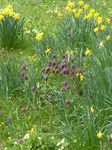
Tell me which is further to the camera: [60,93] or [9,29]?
[9,29]

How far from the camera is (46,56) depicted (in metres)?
3.63

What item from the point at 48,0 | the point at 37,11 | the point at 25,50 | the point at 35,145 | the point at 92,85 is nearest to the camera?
the point at 35,145

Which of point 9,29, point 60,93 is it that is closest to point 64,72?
point 60,93

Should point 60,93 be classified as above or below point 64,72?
below

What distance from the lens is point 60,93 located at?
285 centimetres

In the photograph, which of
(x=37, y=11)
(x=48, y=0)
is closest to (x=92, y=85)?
(x=37, y=11)

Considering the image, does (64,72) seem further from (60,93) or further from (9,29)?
(9,29)

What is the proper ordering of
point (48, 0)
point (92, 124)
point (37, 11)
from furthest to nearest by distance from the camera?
point (48, 0), point (37, 11), point (92, 124)

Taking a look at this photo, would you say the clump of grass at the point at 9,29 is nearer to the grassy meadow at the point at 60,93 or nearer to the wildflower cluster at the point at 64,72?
the grassy meadow at the point at 60,93

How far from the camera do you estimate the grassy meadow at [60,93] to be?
258 cm

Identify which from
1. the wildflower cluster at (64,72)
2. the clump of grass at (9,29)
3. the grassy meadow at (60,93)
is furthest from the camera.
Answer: the clump of grass at (9,29)

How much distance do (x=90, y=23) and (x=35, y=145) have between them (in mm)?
1992

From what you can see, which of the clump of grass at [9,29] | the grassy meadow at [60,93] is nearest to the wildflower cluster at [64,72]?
the grassy meadow at [60,93]

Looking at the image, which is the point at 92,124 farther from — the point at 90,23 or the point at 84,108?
the point at 90,23
